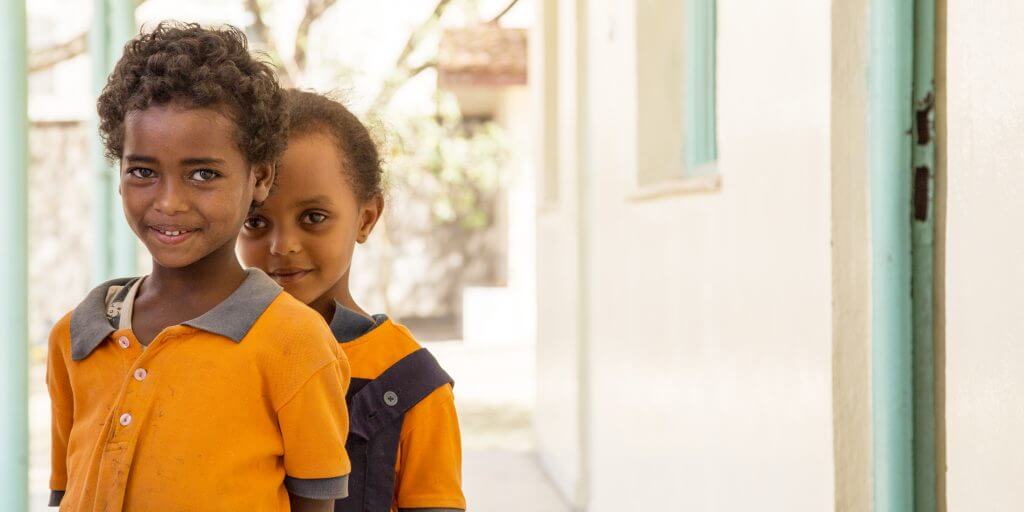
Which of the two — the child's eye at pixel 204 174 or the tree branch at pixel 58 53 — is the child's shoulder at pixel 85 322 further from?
the tree branch at pixel 58 53

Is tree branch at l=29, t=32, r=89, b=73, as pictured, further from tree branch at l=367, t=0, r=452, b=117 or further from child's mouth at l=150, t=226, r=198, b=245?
child's mouth at l=150, t=226, r=198, b=245

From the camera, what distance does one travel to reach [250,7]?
12.5m

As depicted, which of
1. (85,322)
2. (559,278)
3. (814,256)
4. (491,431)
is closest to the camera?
(85,322)

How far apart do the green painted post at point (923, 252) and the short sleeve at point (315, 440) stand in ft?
4.39

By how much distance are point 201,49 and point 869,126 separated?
56.8 inches

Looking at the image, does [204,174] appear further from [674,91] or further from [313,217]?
[674,91]

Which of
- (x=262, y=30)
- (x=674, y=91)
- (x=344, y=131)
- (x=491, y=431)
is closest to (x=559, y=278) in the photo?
(x=491, y=431)

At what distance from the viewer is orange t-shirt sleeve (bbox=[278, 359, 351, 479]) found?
1737 mm

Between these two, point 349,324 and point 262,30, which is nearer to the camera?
point 349,324

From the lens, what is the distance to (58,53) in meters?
12.6

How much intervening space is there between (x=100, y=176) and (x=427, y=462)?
3674mm

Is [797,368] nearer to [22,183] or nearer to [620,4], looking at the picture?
[22,183]

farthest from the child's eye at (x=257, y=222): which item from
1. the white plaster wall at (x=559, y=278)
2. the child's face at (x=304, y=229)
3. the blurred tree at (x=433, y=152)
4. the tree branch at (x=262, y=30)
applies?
the tree branch at (x=262, y=30)

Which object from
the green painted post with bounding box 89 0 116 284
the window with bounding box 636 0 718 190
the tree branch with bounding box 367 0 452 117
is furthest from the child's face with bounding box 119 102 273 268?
the tree branch with bounding box 367 0 452 117
